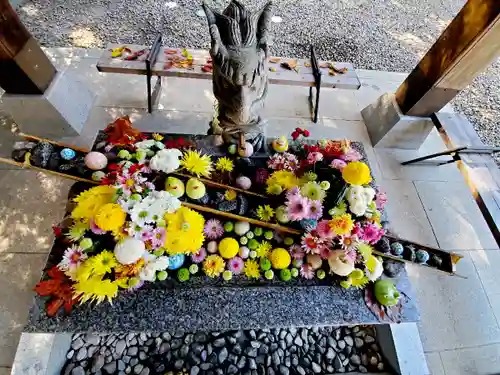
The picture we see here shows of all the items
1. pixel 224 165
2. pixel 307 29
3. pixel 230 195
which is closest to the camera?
pixel 230 195

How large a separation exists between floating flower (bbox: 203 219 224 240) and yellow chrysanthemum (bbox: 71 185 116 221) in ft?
2.00

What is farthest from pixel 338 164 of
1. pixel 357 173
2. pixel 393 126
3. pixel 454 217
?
pixel 454 217

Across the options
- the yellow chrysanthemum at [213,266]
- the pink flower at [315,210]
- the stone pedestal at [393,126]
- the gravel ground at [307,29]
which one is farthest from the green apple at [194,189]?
the gravel ground at [307,29]

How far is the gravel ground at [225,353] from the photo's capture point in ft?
7.55

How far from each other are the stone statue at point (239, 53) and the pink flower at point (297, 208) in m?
0.62

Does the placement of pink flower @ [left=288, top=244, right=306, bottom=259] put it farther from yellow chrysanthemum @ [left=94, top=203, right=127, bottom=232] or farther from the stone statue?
yellow chrysanthemum @ [left=94, top=203, right=127, bottom=232]

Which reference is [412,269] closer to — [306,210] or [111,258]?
[306,210]

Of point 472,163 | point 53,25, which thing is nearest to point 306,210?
point 472,163

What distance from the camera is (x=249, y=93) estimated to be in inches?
77.6

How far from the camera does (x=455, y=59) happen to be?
2746 mm

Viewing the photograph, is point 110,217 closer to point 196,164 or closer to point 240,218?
point 196,164

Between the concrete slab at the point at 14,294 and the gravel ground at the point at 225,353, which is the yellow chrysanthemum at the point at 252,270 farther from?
the concrete slab at the point at 14,294

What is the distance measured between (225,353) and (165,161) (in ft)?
4.71

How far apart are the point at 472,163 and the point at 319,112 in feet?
5.21
